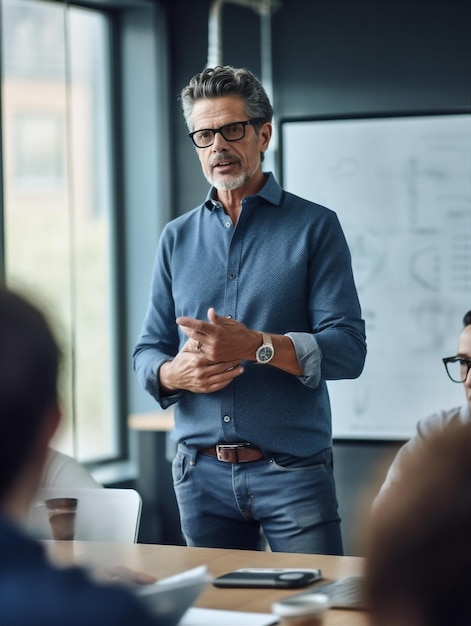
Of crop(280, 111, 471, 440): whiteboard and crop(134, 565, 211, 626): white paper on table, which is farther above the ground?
crop(280, 111, 471, 440): whiteboard

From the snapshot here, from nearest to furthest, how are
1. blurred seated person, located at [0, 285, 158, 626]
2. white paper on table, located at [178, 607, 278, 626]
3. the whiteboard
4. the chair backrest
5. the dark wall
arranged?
blurred seated person, located at [0, 285, 158, 626] → white paper on table, located at [178, 607, 278, 626] → the chair backrest → the whiteboard → the dark wall

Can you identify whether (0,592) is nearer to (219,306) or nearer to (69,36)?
(219,306)

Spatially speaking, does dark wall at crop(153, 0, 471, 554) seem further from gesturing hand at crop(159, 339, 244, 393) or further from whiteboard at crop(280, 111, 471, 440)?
gesturing hand at crop(159, 339, 244, 393)

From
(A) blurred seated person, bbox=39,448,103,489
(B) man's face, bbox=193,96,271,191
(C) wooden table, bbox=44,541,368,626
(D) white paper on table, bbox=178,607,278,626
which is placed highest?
(B) man's face, bbox=193,96,271,191

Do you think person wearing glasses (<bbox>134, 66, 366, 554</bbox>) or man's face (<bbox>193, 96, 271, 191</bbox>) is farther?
man's face (<bbox>193, 96, 271, 191</bbox>)

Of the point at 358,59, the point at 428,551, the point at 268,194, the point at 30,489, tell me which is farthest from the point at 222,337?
the point at 358,59

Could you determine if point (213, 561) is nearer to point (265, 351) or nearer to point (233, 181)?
point (265, 351)

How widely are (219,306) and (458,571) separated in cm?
191

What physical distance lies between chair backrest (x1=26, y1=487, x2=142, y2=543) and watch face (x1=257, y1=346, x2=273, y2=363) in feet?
1.49

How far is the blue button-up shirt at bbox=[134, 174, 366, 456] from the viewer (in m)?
2.65

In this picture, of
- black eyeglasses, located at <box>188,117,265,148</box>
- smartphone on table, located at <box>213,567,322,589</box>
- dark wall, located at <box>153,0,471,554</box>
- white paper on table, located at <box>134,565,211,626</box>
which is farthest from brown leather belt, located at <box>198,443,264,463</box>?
dark wall, located at <box>153,0,471,554</box>

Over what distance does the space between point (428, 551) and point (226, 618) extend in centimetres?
96

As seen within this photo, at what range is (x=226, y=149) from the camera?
2756mm

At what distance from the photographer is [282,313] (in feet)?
8.90
